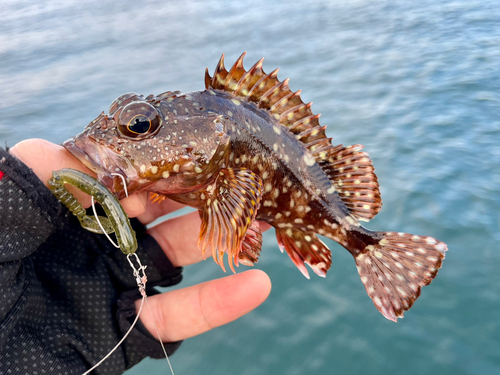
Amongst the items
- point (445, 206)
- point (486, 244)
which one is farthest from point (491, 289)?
point (445, 206)

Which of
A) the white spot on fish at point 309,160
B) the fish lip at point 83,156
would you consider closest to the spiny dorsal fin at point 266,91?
the white spot on fish at point 309,160

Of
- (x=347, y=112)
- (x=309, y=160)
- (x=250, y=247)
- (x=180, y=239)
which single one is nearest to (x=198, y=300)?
(x=250, y=247)

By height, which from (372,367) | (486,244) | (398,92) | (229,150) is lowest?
(372,367)

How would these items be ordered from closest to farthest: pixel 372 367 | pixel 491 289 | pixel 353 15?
1. pixel 372 367
2. pixel 491 289
3. pixel 353 15

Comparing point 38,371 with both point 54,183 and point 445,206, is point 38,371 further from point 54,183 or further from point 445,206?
point 445,206

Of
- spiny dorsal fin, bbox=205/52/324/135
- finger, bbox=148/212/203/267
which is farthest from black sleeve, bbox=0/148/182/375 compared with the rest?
spiny dorsal fin, bbox=205/52/324/135

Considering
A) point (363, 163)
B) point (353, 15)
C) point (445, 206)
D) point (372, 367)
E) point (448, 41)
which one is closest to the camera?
point (363, 163)
